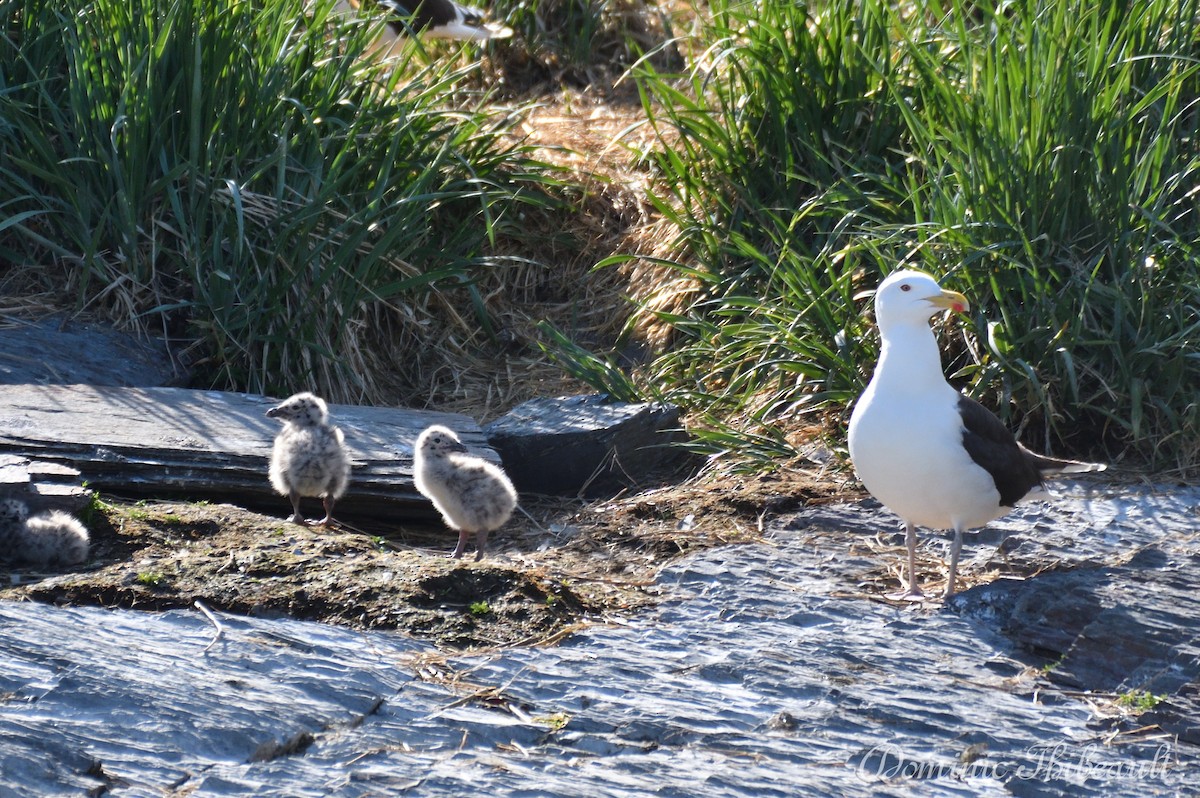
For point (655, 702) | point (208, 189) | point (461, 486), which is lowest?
point (655, 702)

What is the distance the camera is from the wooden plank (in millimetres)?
4727

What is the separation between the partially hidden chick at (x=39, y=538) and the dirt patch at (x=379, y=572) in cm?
6

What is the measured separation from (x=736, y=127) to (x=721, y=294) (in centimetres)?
87

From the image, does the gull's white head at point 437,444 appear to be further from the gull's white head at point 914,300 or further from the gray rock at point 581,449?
the gull's white head at point 914,300

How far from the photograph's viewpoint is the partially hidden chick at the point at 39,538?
13.0 feet

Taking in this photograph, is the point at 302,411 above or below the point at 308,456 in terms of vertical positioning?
above

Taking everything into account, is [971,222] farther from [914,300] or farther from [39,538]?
[39,538]

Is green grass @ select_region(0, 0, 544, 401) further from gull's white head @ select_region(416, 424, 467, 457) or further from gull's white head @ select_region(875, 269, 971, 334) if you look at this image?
gull's white head @ select_region(875, 269, 971, 334)

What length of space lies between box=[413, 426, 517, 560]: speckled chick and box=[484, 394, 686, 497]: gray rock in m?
0.77

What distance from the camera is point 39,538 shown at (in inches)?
156

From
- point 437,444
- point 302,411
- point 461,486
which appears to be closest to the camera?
point 461,486

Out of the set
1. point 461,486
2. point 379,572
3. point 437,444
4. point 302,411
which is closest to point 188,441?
point 302,411

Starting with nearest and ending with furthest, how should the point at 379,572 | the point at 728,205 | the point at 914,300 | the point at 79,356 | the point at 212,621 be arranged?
the point at 212,621, the point at 379,572, the point at 914,300, the point at 79,356, the point at 728,205

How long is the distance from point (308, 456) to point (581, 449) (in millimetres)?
1299
